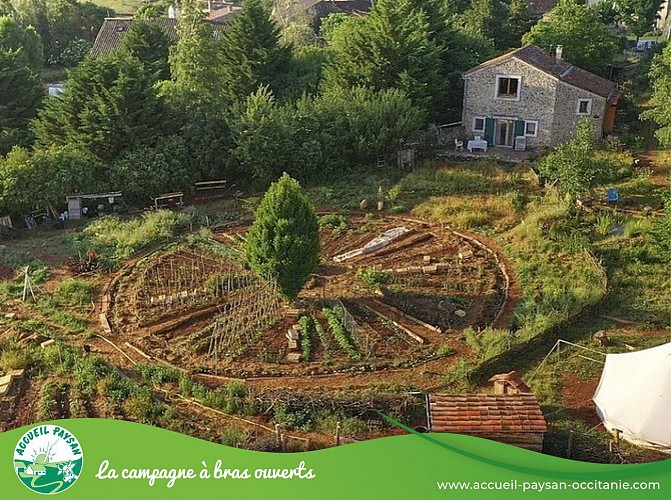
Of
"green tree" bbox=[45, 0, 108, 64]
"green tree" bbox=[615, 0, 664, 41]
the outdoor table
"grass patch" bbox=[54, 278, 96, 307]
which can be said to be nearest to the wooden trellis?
"grass patch" bbox=[54, 278, 96, 307]

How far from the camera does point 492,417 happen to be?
12.6 metres

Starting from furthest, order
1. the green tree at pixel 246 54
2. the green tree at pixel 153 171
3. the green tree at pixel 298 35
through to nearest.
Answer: the green tree at pixel 298 35 < the green tree at pixel 246 54 < the green tree at pixel 153 171

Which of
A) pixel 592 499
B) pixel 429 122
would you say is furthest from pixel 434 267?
pixel 429 122

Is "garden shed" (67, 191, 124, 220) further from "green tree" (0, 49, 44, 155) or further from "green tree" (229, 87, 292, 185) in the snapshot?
"green tree" (0, 49, 44, 155)

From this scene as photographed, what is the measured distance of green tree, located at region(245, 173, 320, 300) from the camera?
16812 mm

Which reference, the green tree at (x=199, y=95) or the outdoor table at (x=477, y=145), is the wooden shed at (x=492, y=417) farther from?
the outdoor table at (x=477, y=145)

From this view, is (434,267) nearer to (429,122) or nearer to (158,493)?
(158,493)

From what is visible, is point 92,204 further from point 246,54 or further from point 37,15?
point 37,15

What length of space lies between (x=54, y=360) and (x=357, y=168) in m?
15.6

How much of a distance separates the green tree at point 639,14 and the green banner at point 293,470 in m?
51.7

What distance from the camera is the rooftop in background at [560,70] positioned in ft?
95.7

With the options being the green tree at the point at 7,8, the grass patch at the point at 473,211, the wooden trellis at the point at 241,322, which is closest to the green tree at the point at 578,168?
the grass patch at the point at 473,211

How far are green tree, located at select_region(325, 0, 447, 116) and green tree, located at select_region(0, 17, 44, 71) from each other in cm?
2205

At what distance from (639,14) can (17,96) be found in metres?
46.0
